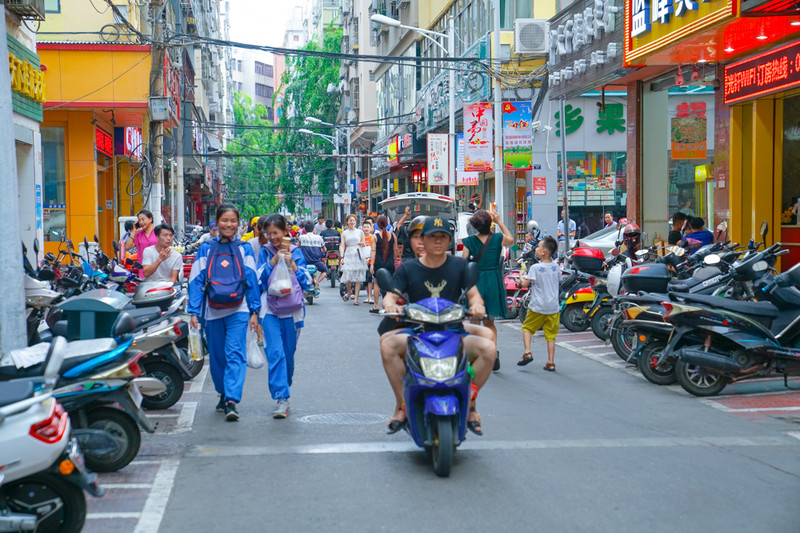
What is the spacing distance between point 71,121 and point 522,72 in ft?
40.0

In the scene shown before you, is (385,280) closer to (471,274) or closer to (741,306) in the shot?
(471,274)

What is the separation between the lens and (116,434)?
6.57 meters

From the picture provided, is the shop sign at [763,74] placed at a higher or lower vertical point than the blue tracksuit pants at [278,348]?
higher

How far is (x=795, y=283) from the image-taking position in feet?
31.5

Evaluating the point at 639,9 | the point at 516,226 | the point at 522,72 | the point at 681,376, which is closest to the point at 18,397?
the point at 681,376

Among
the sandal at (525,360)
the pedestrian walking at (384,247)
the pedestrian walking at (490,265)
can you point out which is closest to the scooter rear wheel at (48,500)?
the pedestrian walking at (490,265)

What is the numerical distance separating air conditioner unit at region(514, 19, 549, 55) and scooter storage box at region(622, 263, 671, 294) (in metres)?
16.0

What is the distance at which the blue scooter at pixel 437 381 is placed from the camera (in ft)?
Answer: 20.7

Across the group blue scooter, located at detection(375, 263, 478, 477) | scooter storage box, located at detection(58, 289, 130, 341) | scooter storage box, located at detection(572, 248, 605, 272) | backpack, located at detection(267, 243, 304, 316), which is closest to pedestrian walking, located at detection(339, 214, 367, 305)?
scooter storage box, located at detection(572, 248, 605, 272)

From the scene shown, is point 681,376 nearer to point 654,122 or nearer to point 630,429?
point 630,429

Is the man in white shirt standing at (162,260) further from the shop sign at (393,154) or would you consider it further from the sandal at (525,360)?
the shop sign at (393,154)

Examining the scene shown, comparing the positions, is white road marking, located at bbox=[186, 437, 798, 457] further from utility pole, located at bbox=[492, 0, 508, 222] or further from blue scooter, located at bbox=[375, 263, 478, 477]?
utility pole, located at bbox=[492, 0, 508, 222]

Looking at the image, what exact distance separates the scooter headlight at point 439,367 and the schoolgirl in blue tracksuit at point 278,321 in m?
2.34

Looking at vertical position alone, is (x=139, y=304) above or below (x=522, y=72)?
below
